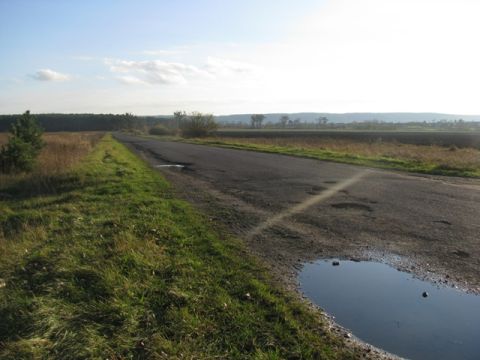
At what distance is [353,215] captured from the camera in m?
8.89

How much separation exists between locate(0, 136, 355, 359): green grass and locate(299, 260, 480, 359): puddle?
51 cm

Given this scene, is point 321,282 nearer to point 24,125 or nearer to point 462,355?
point 462,355

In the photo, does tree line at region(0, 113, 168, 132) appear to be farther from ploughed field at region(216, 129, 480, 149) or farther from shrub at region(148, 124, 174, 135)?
ploughed field at region(216, 129, 480, 149)

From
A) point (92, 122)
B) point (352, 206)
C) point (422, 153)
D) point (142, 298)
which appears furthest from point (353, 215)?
point (92, 122)

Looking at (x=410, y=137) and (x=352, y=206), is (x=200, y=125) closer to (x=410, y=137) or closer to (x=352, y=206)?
(x=410, y=137)

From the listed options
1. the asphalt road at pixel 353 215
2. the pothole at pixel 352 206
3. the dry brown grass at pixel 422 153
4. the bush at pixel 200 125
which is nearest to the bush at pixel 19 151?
the asphalt road at pixel 353 215

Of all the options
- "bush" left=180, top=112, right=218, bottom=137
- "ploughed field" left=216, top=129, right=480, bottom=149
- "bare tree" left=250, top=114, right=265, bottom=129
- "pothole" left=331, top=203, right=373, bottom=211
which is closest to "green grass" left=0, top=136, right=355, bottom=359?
"pothole" left=331, top=203, right=373, bottom=211

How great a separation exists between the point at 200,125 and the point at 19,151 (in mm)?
48810

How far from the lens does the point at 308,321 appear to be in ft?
13.4

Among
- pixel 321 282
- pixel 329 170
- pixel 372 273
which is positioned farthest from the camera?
pixel 329 170

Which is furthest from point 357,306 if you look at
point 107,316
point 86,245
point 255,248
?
point 86,245

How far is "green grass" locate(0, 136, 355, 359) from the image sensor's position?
11.9 ft

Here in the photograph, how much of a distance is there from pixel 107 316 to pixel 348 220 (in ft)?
18.7

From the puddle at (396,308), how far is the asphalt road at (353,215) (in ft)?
1.38
